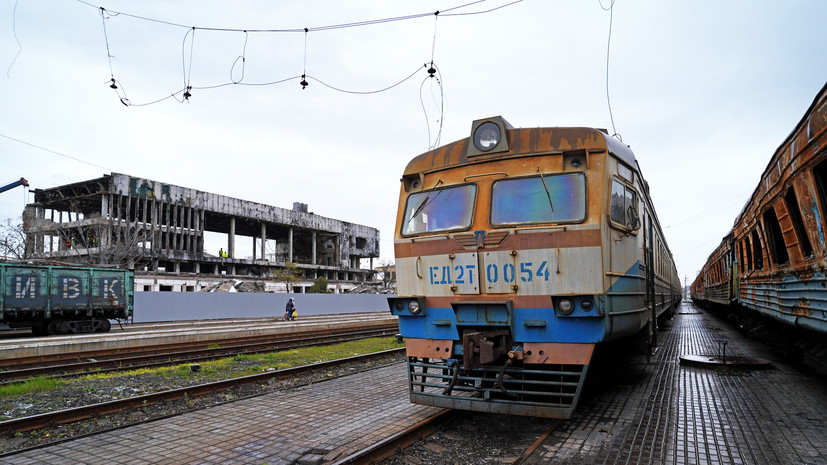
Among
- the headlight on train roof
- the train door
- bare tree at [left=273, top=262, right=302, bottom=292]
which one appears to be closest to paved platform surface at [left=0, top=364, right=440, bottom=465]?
the train door

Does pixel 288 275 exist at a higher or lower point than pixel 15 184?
lower

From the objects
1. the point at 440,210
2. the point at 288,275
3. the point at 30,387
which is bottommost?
the point at 30,387

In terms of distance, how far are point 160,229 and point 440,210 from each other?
48839mm

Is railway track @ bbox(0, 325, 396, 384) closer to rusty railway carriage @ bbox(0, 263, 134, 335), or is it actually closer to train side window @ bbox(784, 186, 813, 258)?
rusty railway carriage @ bbox(0, 263, 134, 335)

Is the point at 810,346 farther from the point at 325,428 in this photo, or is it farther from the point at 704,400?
the point at 325,428

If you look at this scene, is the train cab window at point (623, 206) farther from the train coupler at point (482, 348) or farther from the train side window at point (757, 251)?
the train side window at point (757, 251)

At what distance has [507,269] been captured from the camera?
577cm

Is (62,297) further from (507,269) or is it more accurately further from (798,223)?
→ (798,223)

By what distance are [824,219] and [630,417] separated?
127 inches

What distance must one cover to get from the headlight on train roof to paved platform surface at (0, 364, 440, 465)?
11.5 feet

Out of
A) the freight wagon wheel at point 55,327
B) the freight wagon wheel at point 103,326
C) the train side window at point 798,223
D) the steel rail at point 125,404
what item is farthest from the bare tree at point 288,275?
the train side window at point 798,223

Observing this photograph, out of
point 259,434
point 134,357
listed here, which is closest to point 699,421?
point 259,434

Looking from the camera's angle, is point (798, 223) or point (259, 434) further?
point (798, 223)

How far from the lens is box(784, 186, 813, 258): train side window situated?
6582mm
